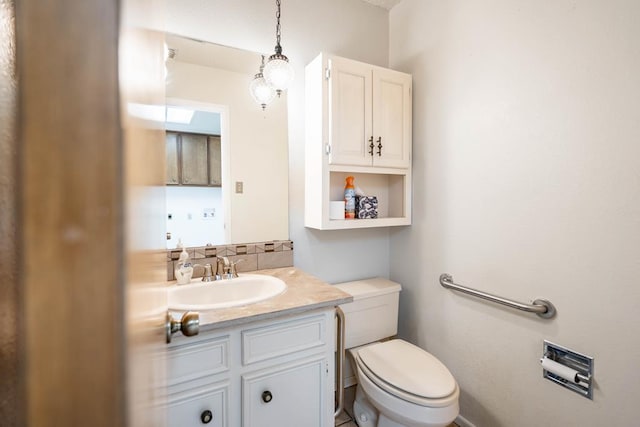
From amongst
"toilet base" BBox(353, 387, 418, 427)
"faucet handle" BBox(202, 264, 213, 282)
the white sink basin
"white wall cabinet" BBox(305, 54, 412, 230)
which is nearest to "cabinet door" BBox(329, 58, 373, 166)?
"white wall cabinet" BBox(305, 54, 412, 230)

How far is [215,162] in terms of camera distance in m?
1.46

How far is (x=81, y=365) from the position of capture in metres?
0.16

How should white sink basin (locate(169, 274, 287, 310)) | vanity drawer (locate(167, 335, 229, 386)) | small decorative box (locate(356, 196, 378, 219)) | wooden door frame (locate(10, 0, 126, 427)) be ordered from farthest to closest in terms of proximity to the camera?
small decorative box (locate(356, 196, 378, 219)), white sink basin (locate(169, 274, 287, 310)), vanity drawer (locate(167, 335, 229, 386)), wooden door frame (locate(10, 0, 126, 427))

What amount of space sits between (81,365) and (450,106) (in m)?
1.79

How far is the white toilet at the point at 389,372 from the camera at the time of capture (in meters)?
1.14

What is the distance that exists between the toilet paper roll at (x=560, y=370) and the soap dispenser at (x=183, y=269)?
1562 millimetres

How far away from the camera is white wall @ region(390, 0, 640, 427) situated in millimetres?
1019

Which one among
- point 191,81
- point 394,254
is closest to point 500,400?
point 394,254

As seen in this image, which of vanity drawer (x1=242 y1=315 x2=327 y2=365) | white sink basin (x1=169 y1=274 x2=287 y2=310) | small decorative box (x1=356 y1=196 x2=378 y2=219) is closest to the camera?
vanity drawer (x1=242 y1=315 x2=327 y2=365)

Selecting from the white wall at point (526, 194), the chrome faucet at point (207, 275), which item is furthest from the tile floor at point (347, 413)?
the chrome faucet at point (207, 275)

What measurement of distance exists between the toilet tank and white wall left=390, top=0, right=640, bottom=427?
0.61ft

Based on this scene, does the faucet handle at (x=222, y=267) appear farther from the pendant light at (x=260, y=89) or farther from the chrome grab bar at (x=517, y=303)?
the chrome grab bar at (x=517, y=303)

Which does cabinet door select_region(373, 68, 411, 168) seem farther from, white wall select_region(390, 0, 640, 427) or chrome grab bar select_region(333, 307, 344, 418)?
chrome grab bar select_region(333, 307, 344, 418)

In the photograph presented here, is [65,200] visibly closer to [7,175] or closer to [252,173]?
[7,175]
